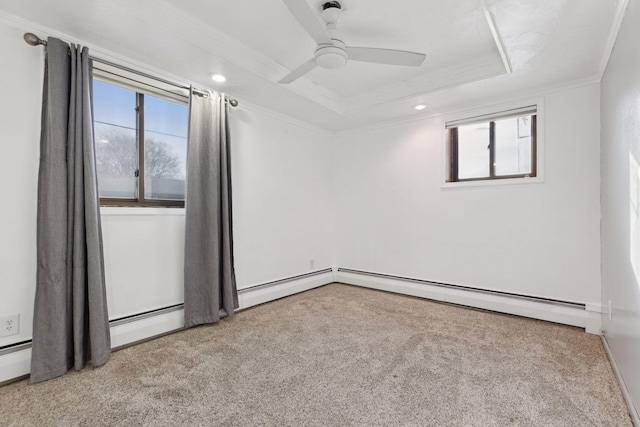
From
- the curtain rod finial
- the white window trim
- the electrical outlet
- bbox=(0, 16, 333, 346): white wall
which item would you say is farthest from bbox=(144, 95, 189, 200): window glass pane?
the white window trim

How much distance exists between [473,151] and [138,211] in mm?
3357

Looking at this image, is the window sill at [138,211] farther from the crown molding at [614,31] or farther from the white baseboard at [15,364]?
the crown molding at [614,31]

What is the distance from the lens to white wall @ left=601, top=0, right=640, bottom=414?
146 centimetres

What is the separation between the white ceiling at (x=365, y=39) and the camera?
72.1 inches

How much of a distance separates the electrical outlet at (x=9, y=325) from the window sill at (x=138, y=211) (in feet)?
2.58

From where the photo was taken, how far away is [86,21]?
1886 mm

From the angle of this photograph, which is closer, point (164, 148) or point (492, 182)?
point (164, 148)

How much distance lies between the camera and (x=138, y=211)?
2.41 m

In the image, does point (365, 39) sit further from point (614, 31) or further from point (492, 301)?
point (492, 301)


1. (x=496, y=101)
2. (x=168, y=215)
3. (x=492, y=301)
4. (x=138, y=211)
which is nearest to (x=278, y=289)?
(x=168, y=215)

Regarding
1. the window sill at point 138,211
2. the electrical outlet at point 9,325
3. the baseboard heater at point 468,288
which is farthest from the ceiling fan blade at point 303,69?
the baseboard heater at point 468,288

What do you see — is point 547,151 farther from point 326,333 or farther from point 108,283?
point 108,283

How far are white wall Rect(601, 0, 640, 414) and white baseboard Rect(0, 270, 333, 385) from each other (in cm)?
285

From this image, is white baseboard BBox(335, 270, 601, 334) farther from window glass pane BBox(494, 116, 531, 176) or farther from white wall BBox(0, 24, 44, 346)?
white wall BBox(0, 24, 44, 346)
